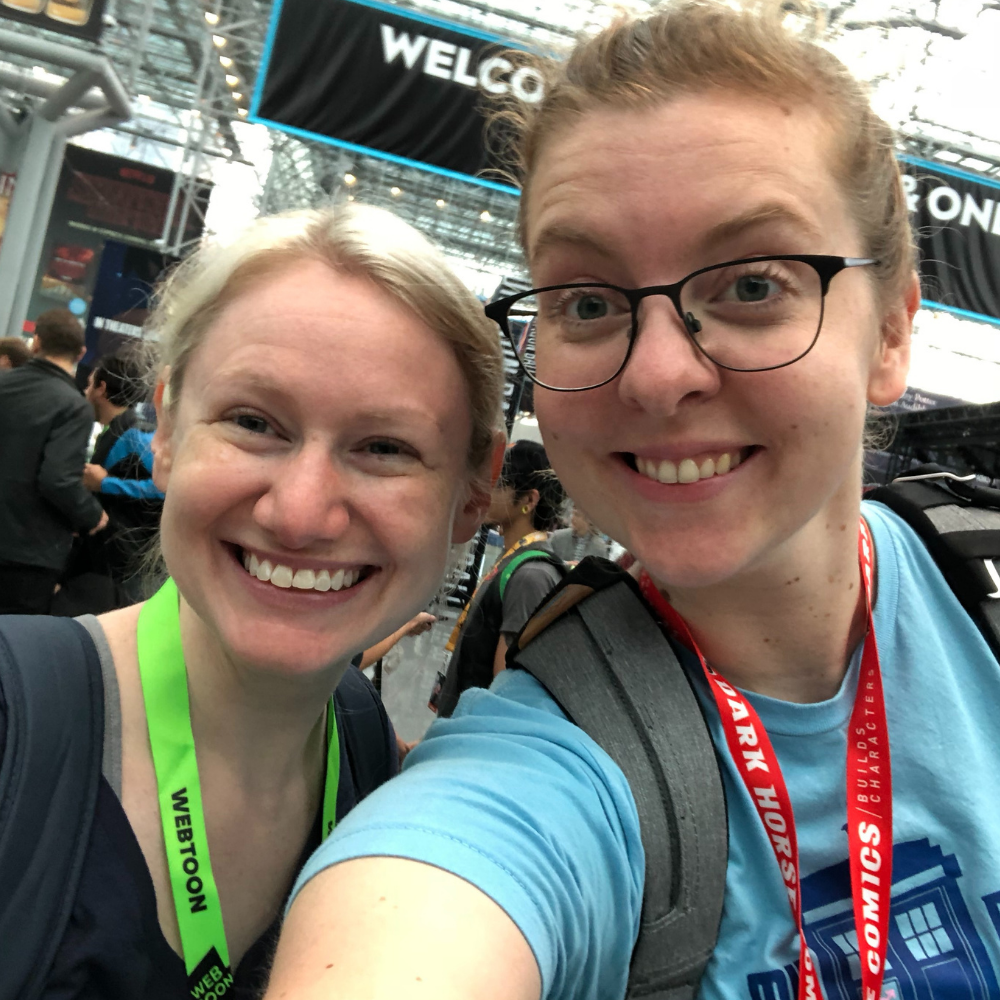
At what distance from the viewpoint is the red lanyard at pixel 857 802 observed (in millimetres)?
845

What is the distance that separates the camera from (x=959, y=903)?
89cm

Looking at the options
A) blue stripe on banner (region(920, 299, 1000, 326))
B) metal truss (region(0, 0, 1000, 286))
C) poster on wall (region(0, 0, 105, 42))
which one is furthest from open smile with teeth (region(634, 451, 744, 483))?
poster on wall (region(0, 0, 105, 42))

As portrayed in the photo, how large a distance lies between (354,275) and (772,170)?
0.60 metres

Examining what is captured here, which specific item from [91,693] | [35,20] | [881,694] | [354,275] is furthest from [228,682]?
[35,20]

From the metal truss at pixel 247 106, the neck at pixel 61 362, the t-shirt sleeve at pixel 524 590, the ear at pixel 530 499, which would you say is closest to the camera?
the t-shirt sleeve at pixel 524 590

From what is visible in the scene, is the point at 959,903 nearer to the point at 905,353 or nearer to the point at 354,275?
the point at 905,353

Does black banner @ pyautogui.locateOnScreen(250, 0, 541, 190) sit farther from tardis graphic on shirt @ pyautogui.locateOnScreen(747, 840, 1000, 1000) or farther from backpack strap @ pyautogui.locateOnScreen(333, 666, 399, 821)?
tardis graphic on shirt @ pyautogui.locateOnScreen(747, 840, 1000, 1000)

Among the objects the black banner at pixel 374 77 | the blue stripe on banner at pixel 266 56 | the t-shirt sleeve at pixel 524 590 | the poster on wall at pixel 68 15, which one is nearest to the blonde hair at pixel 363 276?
the t-shirt sleeve at pixel 524 590

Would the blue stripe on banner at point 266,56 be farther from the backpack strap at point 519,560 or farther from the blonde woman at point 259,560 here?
the blonde woman at point 259,560

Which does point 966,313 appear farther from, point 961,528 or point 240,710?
point 240,710

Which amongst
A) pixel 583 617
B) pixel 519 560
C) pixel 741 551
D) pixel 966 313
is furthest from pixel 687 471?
pixel 966 313

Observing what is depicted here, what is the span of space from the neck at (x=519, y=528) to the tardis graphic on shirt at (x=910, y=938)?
2.26 meters

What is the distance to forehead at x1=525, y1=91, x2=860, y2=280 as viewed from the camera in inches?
34.1

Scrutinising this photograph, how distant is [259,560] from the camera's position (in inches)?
43.1
